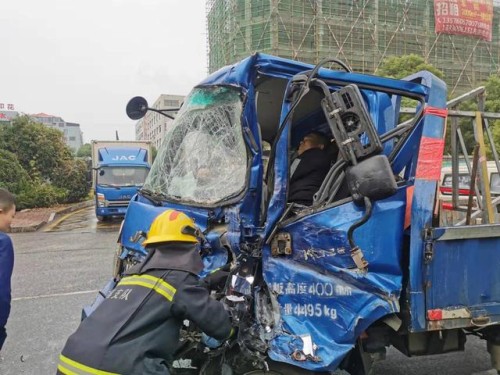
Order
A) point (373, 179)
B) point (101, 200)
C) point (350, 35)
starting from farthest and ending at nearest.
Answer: point (350, 35) < point (101, 200) < point (373, 179)

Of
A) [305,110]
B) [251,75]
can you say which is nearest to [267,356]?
[251,75]

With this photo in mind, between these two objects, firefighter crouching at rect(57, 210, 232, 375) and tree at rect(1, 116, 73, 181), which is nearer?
firefighter crouching at rect(57, 210, 232, 375)

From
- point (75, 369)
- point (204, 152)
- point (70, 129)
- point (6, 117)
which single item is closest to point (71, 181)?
point (204, 152)

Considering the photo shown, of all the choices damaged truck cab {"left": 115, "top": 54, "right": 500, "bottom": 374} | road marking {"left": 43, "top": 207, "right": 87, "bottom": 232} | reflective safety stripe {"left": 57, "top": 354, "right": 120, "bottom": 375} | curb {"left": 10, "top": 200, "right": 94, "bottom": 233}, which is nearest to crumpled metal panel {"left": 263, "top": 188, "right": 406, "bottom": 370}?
damaged truck cab {"left": 115, "top": 54, "right": 500, "bottom": 374}

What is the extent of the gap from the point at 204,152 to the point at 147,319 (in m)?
1.43

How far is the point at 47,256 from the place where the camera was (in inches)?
362

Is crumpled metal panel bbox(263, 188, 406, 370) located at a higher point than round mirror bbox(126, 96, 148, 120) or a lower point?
lower

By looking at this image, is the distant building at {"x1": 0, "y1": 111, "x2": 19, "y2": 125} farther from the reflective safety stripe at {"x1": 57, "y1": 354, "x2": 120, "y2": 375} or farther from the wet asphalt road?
the reflective safety stripe at {"x1": 57, "y1": 354, "x2": 120, "y2": 375}

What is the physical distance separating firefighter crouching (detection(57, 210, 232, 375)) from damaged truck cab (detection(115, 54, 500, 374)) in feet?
1.47

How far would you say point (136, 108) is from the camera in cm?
413

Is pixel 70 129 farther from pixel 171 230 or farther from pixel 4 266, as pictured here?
pixel 171 230

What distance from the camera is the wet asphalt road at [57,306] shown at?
4030 mm

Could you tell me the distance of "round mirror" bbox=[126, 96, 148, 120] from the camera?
13.5 ft

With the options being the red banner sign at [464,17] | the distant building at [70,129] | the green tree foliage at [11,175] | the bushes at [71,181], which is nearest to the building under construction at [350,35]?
the red banner sign at [464,17]
